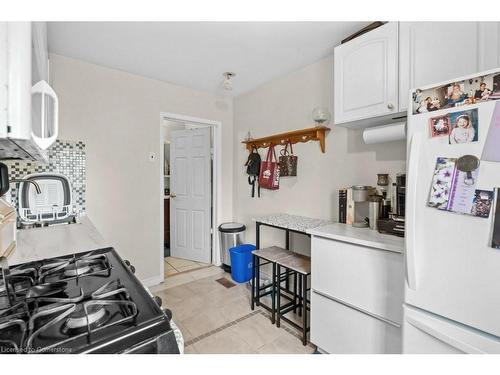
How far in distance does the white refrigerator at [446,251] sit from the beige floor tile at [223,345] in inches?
43.9

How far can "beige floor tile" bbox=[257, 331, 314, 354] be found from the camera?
1.72 m

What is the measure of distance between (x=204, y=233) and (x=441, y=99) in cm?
299

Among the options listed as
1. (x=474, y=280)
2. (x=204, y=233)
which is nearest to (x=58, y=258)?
(x=474, y=280)

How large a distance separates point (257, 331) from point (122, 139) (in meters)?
2.31

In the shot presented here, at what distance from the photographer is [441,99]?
1.01 m

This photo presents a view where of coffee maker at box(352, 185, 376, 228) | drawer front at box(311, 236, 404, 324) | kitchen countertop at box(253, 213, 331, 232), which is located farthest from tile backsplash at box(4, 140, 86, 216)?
coffee maker at box(352, 185, 376, 228)

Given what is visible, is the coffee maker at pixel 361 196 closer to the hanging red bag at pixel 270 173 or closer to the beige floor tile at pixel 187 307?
the hanging red bag at pixel 270 173

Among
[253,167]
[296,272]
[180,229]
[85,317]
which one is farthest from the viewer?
[180,229]

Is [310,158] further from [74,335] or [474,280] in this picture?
[74,335]

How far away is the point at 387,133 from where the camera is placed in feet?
5.20

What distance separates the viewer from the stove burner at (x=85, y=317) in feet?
1.96

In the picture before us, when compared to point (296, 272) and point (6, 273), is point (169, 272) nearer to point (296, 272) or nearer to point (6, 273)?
point (296, 272)

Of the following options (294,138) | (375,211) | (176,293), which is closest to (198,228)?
(176,293)

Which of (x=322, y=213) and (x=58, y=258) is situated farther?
(x=322, y=213)
